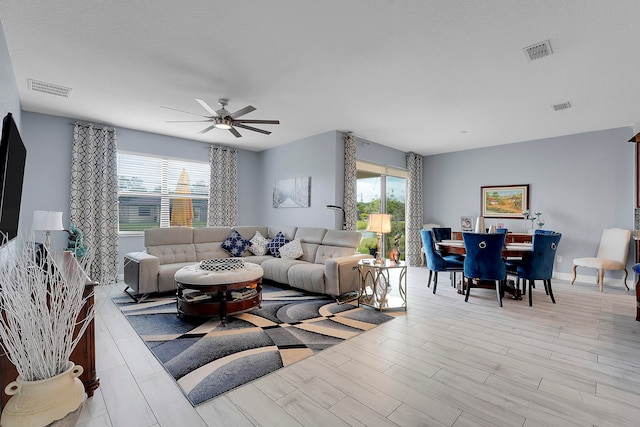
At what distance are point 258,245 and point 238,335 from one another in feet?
8.99

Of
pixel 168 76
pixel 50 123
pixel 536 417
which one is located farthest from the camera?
pixel 50 123

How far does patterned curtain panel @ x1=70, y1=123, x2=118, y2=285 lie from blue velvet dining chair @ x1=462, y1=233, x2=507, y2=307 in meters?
5.68

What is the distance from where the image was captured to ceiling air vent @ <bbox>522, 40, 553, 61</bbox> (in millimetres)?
2652

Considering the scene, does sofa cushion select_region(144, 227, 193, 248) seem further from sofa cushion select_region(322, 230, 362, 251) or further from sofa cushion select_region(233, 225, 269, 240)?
sofa cushion select_region(322, 230, 362, 251)

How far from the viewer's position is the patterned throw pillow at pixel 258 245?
5578 mm

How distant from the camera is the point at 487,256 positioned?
3.90 meters

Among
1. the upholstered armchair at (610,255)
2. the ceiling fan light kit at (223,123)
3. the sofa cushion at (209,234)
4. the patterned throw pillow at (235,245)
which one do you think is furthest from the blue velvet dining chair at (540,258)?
the sofa cushion at (209,234)

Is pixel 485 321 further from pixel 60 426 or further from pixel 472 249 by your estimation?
pixel 60 426

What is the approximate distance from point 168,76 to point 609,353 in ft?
16.9

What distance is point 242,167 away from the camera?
7.11 m

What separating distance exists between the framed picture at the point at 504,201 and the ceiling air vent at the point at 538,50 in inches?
158

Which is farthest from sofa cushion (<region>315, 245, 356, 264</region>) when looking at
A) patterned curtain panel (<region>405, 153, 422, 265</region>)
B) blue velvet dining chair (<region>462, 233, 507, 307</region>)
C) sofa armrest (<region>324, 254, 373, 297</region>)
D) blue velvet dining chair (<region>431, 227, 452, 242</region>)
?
patterned curtain panel (<region>405, 153, 422, 265</region>)

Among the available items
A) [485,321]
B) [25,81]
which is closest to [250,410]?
[485,321]

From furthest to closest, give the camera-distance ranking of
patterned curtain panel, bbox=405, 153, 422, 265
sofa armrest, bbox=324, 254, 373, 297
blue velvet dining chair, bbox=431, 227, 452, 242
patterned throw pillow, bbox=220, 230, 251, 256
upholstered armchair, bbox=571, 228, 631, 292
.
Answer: patterned curtain panel, bbox=405, 153, 422, 265 < blue velvet dining chair, bbox=431, 227, 452, 242 < patterned throw pillow, bbox=220, 230, 251, 256 < upholstered armchair, bbox=571, 228, 631, 292 < sofa armrest, bbox=324, 254, 373, 297
